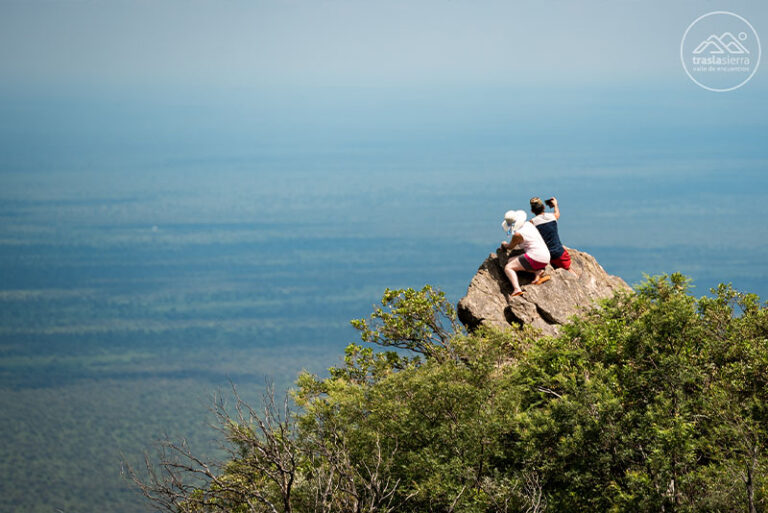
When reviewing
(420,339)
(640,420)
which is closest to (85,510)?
(420,339)

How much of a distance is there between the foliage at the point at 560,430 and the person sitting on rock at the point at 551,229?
15.5 feet

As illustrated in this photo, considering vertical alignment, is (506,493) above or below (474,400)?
below

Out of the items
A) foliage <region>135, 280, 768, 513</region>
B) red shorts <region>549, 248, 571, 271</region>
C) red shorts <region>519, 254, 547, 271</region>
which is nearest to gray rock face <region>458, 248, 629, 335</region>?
red shorts <region>549, 248, 571, 271</region>

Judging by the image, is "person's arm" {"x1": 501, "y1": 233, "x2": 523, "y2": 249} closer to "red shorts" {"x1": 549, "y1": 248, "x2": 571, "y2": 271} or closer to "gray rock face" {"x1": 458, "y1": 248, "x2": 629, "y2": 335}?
"gray rock face" {"x1": 458, "y1": 248, "x2": 629, "y2": 335}

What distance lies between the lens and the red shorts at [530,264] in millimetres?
23797

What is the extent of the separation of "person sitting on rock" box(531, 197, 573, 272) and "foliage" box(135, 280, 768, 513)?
15.5 feet

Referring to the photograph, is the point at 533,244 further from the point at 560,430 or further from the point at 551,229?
the point at 560,430

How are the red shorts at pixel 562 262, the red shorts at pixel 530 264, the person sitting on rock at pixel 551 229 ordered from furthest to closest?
the red shorts at pixel 562 262 → the person sitting on rock at pixel 551 229 → the red shorts at pixel 530 264

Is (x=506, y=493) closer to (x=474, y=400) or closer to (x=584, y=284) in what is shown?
(x=474, y=400)

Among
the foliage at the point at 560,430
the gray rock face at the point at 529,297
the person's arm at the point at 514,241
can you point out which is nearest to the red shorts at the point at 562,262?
the gray rock face at the point at 529,297

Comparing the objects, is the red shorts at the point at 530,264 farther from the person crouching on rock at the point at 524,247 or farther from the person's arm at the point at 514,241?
the person's arm at the point at 514,241

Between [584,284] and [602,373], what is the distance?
881 cm

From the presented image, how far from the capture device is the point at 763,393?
16938 mm

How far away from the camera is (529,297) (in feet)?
79.1
